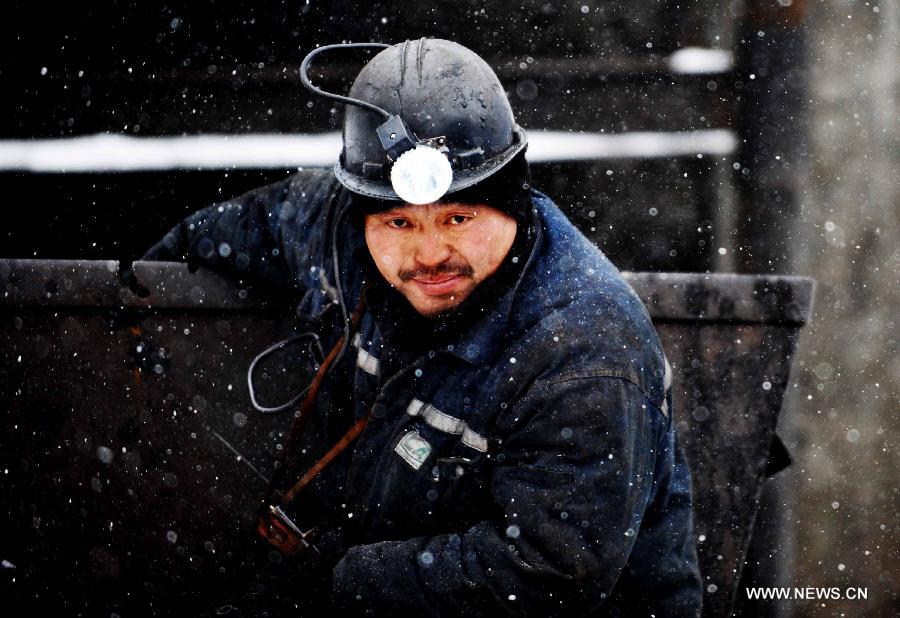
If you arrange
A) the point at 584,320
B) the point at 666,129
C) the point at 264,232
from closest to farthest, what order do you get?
1. the point at 584,320
2. the point at 264,232
3. the point at 666,129

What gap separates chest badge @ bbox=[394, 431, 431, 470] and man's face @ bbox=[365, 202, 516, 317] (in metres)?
0.35

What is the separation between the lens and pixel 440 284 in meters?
2.01

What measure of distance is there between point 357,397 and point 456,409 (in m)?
0.39

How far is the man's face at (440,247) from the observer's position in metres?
1.97

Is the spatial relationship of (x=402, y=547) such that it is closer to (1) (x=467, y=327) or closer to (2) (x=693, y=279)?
(1) (x=467, y=327)

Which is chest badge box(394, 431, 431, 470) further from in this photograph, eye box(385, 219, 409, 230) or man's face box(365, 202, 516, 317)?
eye box(385, 219, 409, 230)

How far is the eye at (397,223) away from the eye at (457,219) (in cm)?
12

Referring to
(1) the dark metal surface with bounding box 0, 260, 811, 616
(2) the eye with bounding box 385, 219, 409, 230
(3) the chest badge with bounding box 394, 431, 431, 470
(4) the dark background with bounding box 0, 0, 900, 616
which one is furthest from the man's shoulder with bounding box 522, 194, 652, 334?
(4) the dark background with bounding box 0, 0, 900, 616

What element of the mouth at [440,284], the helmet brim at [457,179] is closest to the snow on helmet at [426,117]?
the helmet brim at [457,179]

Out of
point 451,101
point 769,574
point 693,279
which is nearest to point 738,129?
point 693,279

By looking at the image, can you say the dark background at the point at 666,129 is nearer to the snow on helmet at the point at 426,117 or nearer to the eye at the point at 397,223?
the snow on helmet at the point at 426,117

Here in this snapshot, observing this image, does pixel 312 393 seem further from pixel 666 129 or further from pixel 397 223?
pixel 666 129

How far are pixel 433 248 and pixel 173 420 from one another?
1.37m

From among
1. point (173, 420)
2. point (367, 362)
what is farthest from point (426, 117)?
point (173, 420)
